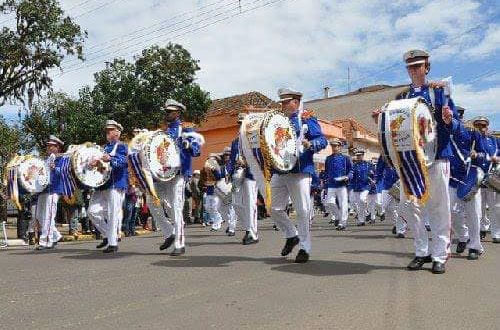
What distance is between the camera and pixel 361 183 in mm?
17969

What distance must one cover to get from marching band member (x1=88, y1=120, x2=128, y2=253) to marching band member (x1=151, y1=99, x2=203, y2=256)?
0.92m

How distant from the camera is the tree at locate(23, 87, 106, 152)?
2683 cm

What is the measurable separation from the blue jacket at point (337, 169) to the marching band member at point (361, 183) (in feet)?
4.68

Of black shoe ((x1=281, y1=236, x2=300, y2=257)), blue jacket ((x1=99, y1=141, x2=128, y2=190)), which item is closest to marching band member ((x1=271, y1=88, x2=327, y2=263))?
black shoe ((x1=281, y1=236, x2=300, y2=257))

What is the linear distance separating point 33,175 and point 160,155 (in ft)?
12.9

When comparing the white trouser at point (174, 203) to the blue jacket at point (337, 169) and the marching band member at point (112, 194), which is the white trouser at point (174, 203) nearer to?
the marching band member at point (112, 194)

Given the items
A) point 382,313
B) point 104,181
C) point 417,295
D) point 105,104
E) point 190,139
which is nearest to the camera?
point 382,313

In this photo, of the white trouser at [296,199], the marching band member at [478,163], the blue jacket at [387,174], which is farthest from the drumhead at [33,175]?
the marching band member at [478,163]

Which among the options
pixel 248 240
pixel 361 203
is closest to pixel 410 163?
pixel 248 240

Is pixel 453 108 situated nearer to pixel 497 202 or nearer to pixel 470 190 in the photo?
pixel 470 190

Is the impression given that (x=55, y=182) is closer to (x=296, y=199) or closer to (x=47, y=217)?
(x=47, y=217)

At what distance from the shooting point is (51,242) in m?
11.2

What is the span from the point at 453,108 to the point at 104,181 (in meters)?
5.76

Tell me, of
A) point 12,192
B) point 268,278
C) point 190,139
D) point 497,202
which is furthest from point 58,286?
point 497,202
